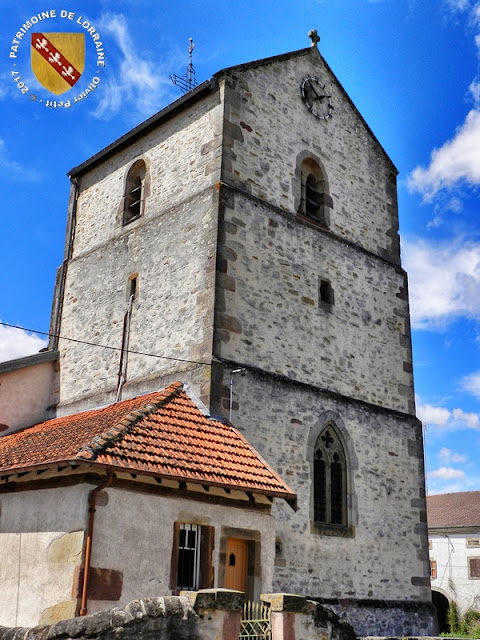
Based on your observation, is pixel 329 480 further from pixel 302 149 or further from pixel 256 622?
pixel 302 149

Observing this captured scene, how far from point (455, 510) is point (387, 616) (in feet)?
79.2

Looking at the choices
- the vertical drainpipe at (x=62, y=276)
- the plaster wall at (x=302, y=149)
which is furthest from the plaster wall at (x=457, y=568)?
the vertical drainpipe at (x=62, y=276)

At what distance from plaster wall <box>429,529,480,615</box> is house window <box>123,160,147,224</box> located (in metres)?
25.0

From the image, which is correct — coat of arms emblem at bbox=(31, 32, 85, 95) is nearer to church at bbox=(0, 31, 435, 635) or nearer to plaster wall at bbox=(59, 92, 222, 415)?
church at bbox=(0, 31, 435, 635)

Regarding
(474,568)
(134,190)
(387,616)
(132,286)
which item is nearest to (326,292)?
(132,286)

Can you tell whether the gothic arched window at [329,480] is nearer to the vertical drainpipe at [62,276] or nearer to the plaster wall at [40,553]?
the plaster wall at [40,553]

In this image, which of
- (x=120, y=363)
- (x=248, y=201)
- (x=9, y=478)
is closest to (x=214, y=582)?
(x=9, y=478)

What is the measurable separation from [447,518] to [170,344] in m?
26.5

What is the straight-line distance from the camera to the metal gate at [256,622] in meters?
7.74

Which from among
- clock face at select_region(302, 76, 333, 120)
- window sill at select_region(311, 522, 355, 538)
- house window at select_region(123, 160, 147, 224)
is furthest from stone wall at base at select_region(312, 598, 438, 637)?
clock face at select_region(302, 76, 333, 120)

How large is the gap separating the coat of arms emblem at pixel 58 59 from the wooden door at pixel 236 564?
9784 millimetres

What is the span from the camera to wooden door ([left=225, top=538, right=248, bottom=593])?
36.1 feet

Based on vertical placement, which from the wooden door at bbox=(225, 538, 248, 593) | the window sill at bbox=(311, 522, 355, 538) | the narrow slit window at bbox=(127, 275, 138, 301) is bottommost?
the wooden door at bbox=(225, 538, 248, 593)

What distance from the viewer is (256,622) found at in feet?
25.9
